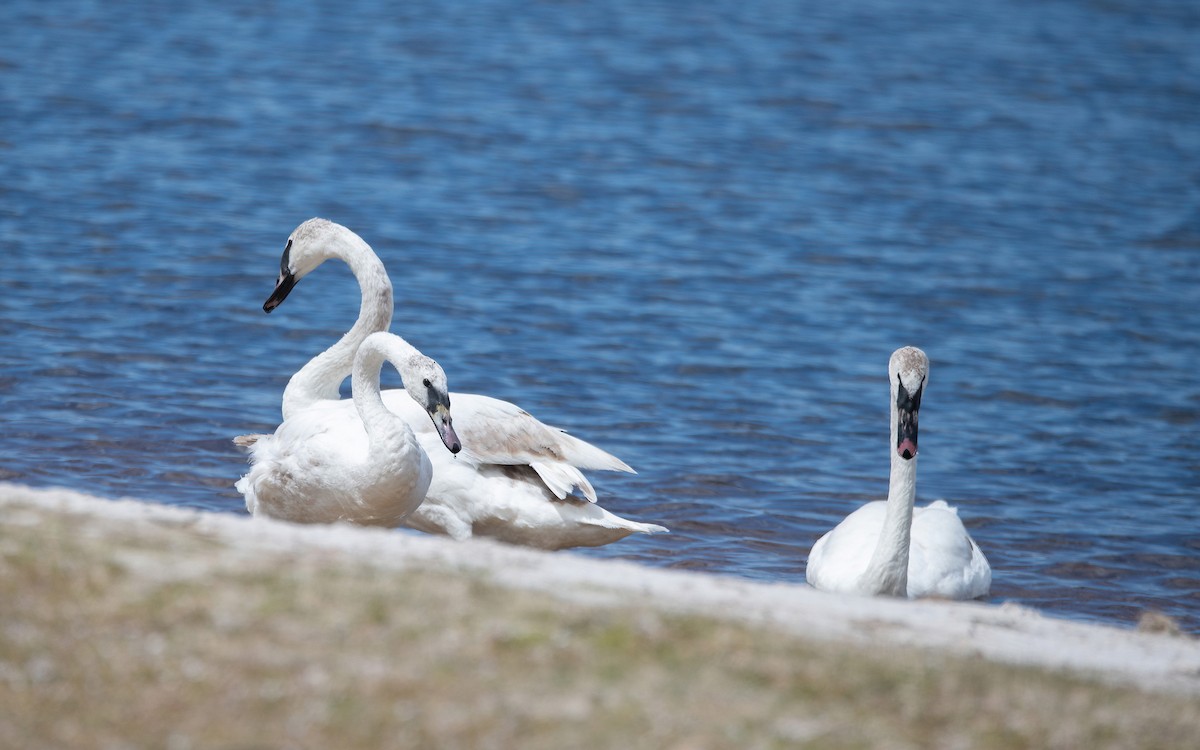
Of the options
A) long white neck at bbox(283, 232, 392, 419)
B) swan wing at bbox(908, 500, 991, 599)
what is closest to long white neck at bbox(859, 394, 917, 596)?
swan wing at bbox(908, 500, 991, 599)

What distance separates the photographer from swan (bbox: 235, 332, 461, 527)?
22.2 feet

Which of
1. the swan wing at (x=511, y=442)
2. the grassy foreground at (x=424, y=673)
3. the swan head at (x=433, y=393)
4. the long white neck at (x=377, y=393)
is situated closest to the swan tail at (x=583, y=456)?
the swan wing at (x=511, y=442)

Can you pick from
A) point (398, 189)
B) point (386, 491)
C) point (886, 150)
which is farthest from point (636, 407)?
point (886, 150)

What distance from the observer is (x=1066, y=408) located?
12.0 metres

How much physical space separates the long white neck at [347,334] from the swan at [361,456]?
0.67m

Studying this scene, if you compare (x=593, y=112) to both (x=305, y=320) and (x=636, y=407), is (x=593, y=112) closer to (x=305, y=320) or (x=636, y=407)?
(x=305, y=320)

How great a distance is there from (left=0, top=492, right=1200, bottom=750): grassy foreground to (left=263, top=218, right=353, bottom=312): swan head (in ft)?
13.6

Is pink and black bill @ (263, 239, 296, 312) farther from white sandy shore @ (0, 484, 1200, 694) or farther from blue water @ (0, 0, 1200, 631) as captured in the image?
white sandy shore @ (0, 484, 1200, 694)

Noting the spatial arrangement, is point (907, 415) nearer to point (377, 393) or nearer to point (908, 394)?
point (908, 394)

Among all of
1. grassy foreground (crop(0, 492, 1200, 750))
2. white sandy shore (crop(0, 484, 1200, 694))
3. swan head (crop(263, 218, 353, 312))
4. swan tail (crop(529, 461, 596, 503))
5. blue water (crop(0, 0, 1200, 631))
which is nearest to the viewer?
grassy foreground (crop(0, 492, 1200, 750))

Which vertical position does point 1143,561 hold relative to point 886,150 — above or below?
below

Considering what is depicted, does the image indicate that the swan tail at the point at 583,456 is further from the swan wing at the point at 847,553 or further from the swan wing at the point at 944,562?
the swan wing at the point at 944,562

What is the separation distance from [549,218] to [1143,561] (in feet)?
27.8

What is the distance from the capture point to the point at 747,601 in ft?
16.3
